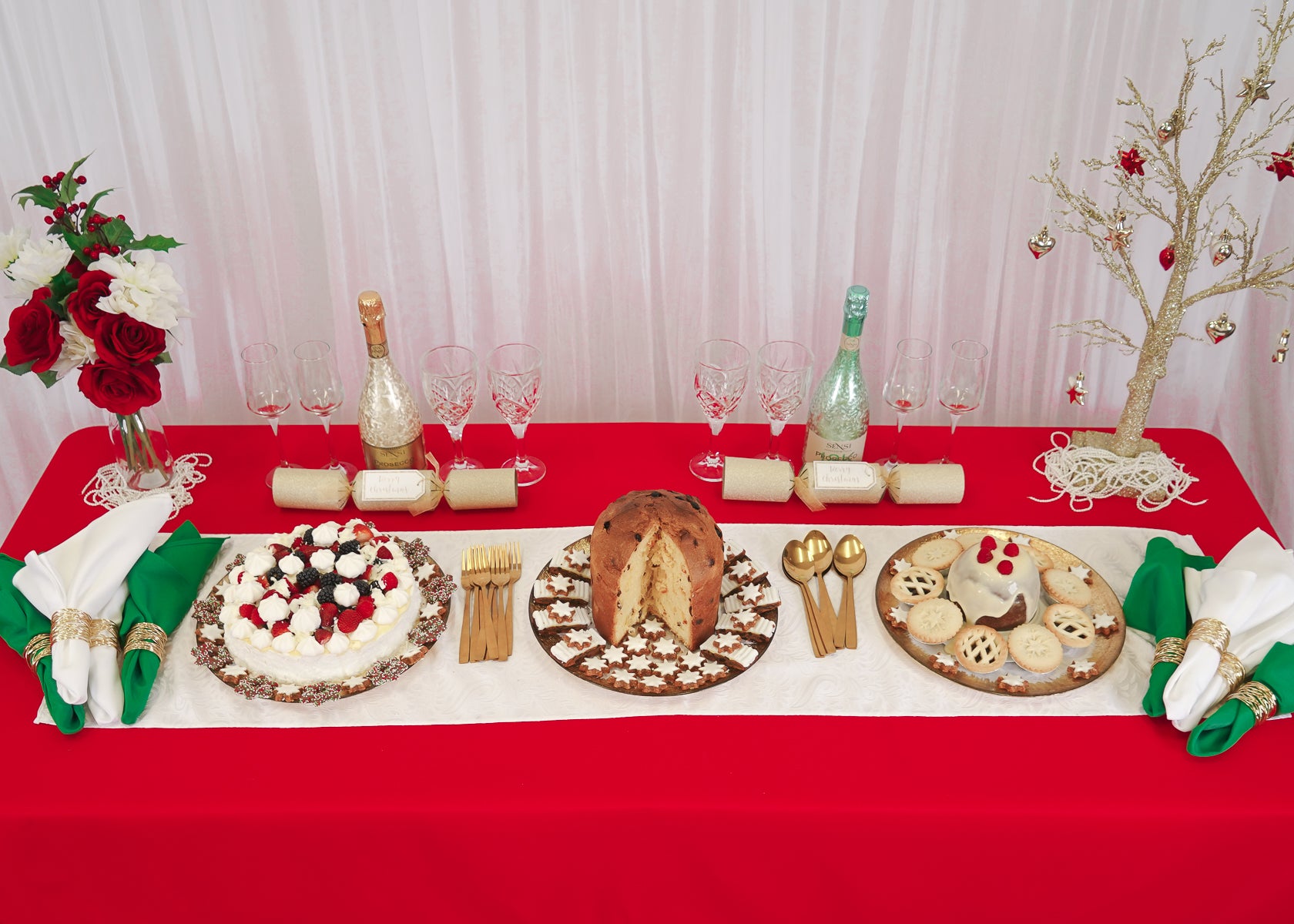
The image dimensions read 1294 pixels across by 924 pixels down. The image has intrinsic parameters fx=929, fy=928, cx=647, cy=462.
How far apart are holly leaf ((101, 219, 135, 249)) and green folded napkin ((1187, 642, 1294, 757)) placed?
1.74 meters

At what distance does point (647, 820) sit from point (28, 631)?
92 centimetres

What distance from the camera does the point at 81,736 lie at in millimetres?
1269

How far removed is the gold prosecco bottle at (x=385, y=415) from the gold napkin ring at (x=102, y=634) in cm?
52

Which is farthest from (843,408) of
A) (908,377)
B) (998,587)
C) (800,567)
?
(998,587)

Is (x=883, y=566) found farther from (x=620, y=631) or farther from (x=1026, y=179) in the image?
(x=1026, y=179)

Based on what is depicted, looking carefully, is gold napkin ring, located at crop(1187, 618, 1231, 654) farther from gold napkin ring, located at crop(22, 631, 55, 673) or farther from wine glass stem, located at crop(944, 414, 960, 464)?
gold napkin ring, located at crop(22, 631, 55, 673)

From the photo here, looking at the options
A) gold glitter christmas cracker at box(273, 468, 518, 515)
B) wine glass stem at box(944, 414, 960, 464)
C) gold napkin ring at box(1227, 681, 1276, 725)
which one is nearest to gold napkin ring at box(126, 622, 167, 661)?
gold glitter christmas cracker at box(273, 468, 518, 515)

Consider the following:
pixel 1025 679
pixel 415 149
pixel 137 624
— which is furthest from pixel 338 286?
pixel 1025 679

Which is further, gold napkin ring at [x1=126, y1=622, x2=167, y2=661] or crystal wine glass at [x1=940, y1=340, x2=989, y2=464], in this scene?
crystal wine glass at [x1=940, y1=340, x2=989, y2=464]

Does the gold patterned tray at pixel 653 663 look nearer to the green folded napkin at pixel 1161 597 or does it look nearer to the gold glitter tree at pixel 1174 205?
the green folded napkin at pixel 1161 597

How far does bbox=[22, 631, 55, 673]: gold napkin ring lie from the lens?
129 centimetres

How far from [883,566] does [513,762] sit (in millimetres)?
660

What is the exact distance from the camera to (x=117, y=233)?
58.9 inches

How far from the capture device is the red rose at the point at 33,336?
1.44 meters
